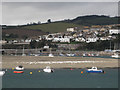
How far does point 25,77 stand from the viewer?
65188mm

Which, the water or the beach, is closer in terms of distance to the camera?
the water

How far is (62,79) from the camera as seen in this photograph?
61.9 m

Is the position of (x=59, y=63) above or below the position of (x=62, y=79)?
above

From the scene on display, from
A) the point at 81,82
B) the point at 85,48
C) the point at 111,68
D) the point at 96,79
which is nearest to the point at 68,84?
the point at 81,82

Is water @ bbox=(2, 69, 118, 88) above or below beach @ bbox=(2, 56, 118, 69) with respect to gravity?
below

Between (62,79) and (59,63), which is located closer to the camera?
(62,79)

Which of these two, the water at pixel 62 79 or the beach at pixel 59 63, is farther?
the beach at pixel 59 63

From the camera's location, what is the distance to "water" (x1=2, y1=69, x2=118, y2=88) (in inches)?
2184

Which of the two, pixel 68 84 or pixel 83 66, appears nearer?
pixel 68 84

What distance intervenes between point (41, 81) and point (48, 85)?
4519 mm

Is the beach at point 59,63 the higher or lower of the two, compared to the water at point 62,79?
higher

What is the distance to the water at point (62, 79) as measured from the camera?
2184 inches

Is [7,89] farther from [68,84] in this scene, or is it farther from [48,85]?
[68,84]

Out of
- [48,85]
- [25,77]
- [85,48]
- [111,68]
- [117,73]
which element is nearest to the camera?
[48,85]
